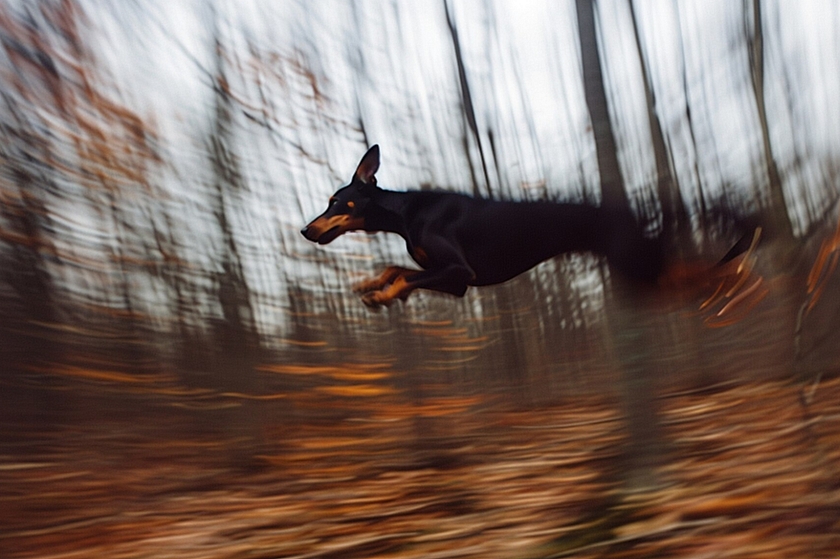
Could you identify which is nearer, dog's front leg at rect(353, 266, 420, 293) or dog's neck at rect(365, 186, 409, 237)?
dog's front leg at rect(353, 266, 420, 293)

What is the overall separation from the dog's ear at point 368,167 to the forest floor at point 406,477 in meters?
1.05

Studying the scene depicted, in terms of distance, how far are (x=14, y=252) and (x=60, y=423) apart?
2.43 feet

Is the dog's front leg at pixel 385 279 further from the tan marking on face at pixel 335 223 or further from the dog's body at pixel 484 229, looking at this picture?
Answer: the tan marking on face at pixel 335 223

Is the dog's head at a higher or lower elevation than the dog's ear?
lower

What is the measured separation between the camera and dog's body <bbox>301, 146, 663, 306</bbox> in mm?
1642

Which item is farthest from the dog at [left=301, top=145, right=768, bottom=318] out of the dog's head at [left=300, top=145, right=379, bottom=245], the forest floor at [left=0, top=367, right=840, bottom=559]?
the forest floor at [left=0, top=367, right=840, bottom=559]

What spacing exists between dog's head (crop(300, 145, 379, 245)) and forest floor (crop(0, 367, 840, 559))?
3.03ft

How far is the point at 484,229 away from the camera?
1.65 meters

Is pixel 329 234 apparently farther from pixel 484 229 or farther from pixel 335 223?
pixel 484 229

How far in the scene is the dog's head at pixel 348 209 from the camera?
A: 1.68 meters

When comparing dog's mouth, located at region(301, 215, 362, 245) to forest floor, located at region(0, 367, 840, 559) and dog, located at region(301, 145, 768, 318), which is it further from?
forest floor, located at region(0, 367, 840, 559)

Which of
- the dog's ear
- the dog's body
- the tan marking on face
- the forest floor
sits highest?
the dog's ear

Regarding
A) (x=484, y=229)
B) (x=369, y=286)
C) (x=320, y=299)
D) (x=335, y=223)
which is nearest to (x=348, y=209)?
(x=335, y=223)

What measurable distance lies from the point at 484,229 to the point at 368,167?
0.37 meters
